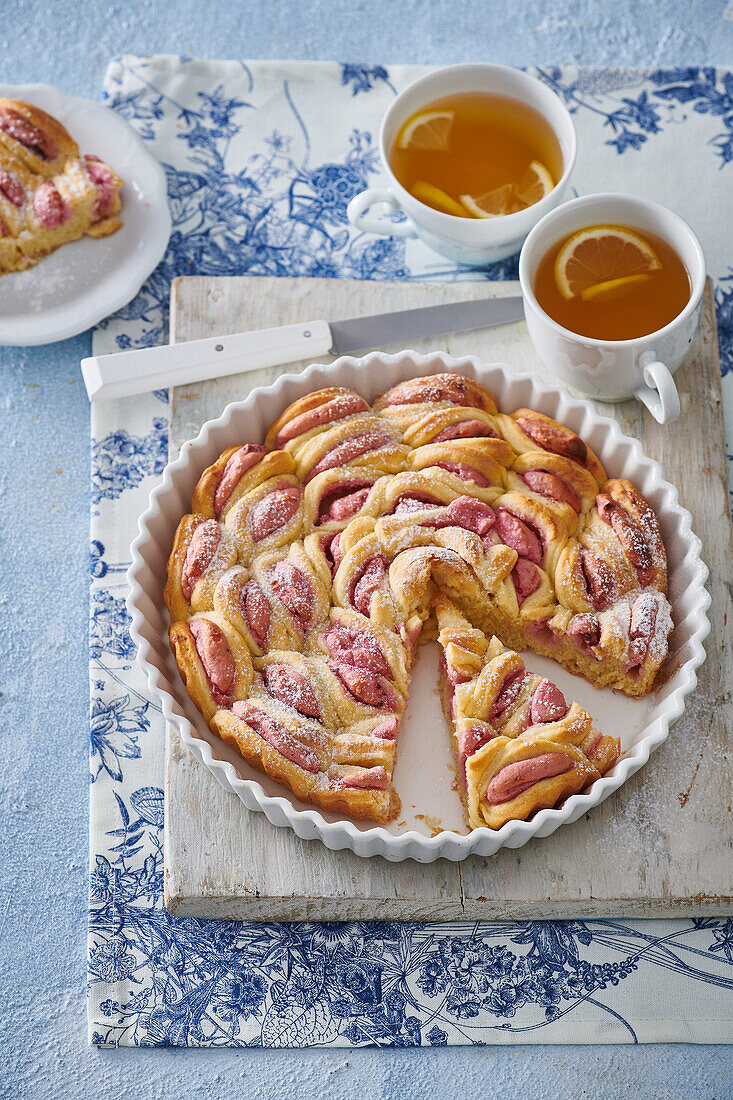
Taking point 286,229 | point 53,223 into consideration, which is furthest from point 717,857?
point 53,223

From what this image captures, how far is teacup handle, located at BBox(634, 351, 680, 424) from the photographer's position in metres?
2.21

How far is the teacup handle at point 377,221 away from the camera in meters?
2.48

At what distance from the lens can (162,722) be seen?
227 cm

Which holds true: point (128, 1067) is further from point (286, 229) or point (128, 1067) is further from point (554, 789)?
point (286, 229)

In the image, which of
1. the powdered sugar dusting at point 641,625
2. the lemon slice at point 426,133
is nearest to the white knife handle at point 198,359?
the lemon slice at point 426,133

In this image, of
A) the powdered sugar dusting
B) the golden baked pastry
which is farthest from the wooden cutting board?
the golden baked pastry

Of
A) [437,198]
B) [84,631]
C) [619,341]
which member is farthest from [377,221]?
[84,631]

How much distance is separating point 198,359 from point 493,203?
74 centimetres

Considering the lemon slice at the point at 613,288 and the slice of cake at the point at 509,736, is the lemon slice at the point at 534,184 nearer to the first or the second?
the lemon slice at the point at 613,288

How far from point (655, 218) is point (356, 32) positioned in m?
1.15

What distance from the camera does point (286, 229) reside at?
2.76 meters

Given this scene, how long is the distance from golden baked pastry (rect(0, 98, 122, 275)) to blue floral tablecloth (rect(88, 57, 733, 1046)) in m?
0.21

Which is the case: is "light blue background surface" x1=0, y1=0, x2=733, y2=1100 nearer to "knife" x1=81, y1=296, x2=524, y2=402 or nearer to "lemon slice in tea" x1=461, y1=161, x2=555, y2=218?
"knife" x1=81, y1=296, x2=524, y2=402

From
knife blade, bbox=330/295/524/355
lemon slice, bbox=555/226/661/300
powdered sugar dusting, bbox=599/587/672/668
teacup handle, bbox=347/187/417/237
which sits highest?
teacup handle, bbox=347/187/417/237
